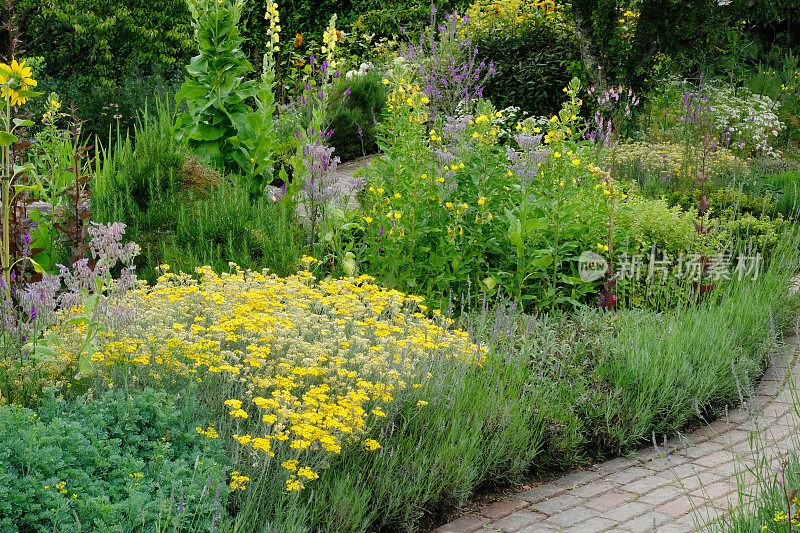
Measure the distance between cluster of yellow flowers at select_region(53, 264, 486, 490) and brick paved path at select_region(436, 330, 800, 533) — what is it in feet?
2.44

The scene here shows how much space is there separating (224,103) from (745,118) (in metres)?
7.86

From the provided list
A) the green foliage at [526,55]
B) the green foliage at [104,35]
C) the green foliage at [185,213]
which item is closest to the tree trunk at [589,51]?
the green foliage at [526,55]

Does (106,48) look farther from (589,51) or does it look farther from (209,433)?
(209,433)

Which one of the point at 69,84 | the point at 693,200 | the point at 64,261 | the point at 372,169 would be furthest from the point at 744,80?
the point at 64,261

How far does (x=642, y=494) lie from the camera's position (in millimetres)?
3830

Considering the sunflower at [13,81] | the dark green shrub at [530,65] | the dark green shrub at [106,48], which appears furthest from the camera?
the dark green shrub at [530,65]

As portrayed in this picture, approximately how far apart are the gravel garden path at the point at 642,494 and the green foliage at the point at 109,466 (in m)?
1.19

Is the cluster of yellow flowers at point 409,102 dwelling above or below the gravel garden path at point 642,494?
above

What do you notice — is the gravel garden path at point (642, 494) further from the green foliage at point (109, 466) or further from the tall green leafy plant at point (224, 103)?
the tall green leafy plant at point (224, 103)

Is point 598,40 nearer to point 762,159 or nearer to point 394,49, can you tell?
point 762,159

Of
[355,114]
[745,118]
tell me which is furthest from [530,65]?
[745,118]

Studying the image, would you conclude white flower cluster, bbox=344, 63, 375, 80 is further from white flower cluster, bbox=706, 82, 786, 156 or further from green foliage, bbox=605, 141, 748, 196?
white flower cluster, bbox=706, 82, 786, 156

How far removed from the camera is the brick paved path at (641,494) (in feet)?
11.5

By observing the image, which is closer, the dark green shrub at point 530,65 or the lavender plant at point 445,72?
the lavender plant at point 445,72
